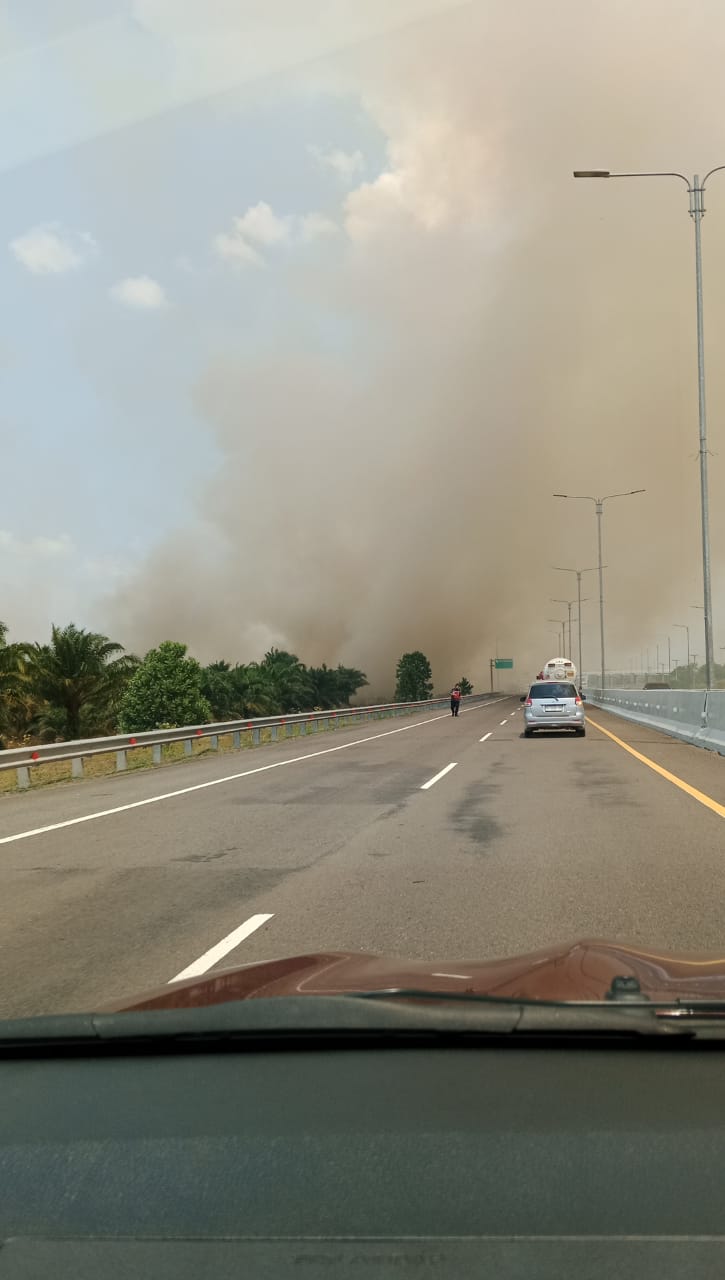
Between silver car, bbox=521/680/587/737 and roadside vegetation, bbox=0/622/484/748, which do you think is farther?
roadside vegetation, bbox=0/622/484/748

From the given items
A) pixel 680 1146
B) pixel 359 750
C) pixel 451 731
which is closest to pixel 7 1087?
Answer: pixel 680 1146

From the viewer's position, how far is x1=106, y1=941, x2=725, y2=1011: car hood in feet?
11.4

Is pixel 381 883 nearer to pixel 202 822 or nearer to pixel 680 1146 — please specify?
pixel 202 822

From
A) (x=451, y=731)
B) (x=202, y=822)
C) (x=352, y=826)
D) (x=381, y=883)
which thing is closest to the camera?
(x=381, y=883)

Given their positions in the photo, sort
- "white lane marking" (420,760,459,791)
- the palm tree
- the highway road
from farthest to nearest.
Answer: the palm tree → "white lane marking" (420,760,459,791) → the highway road

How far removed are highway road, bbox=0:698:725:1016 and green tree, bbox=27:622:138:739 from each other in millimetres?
27753

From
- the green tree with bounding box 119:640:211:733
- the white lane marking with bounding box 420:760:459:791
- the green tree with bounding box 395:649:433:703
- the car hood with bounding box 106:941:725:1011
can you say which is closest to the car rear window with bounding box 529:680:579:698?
the white lane marking with bounding box 420:760:459:791

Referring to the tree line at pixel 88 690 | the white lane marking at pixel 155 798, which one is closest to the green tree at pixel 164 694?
the tree line at pixel 88 690

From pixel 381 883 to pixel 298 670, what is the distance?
8813 centimetres

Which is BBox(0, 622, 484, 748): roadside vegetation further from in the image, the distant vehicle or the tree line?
the distant vehicle

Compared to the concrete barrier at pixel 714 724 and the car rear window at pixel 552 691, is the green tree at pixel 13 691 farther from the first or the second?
the concrete barrier at pixel 714 724

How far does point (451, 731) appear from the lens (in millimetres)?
36781

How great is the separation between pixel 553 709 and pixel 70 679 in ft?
76.5

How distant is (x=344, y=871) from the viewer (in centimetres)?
927
